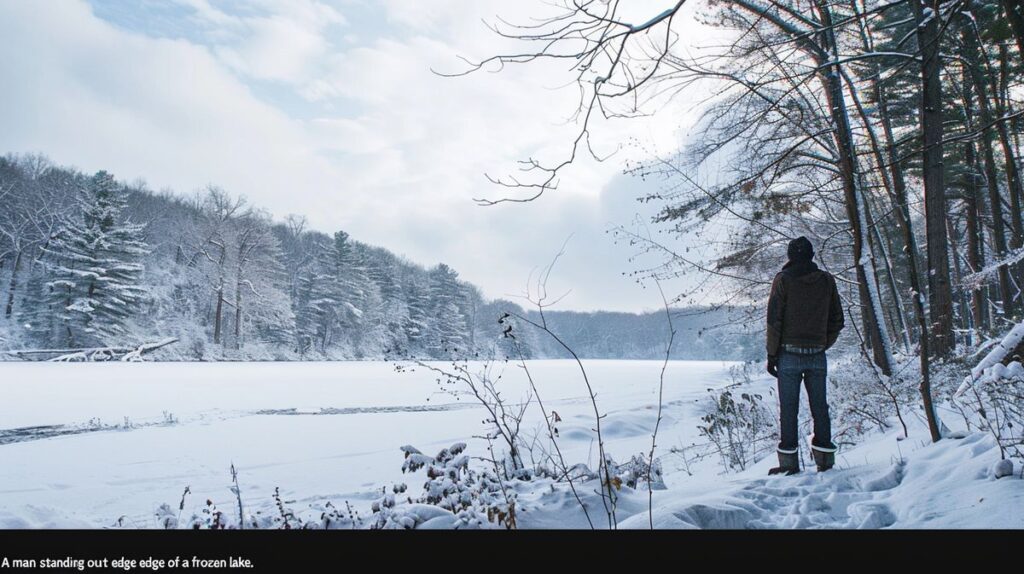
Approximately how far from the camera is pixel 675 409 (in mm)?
11102

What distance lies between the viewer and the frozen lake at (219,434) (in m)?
4.43

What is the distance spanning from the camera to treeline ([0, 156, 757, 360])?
885cm

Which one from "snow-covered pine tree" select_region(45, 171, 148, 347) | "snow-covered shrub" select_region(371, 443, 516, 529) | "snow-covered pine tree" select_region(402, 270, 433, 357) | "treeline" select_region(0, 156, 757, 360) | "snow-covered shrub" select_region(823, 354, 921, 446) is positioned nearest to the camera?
"snow-covered shrub" select_region(371, 443, 516, 529)

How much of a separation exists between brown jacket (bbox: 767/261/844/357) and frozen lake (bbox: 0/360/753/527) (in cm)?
176

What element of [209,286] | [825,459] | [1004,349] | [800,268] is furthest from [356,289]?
[1004,349]

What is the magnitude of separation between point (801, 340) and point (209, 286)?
2164cm

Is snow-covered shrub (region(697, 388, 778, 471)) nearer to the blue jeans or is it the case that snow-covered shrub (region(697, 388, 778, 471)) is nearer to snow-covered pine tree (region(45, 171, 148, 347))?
the blue jeans

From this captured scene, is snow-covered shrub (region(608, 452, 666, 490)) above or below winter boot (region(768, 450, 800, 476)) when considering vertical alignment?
below

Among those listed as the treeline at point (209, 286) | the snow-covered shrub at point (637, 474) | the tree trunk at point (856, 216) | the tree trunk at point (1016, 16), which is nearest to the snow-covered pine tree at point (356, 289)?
the treeline at point (209, 286)

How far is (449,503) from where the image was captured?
3.29 metres

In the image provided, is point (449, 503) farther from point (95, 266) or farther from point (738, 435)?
point (95, 266)

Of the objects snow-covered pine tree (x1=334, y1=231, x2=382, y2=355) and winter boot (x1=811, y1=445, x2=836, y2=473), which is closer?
winter boot (x1=811, y1=445, x2=836, y2=473)

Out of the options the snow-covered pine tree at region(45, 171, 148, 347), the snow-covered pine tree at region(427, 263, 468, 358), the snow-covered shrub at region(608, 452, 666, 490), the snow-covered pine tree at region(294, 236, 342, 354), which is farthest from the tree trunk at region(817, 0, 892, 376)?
the snow-covered pine tree at region(45, 171, 148, 347)
